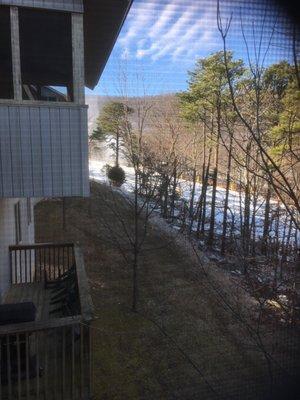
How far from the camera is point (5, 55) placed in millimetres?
2430

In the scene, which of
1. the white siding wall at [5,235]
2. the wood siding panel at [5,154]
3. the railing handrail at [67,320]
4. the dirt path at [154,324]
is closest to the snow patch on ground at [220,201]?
the dirt path at [154,324]

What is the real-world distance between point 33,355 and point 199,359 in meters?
1.22

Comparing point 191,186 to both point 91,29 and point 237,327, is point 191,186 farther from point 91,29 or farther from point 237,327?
point 91,29

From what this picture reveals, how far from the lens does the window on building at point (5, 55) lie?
1.76 meters

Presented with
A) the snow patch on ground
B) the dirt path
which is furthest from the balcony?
the snow patch on ground

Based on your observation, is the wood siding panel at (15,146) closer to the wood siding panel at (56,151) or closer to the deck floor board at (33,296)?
the wood siding panel at (56,151)

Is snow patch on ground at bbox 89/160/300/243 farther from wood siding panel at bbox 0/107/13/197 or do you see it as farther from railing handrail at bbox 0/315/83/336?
railing handrail at bbox 0/315/83/336

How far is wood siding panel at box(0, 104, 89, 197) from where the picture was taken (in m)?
1.65

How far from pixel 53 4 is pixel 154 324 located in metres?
2.74

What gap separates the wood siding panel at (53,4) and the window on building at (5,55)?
0.06m

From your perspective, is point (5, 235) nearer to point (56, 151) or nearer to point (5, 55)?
point (5, 55)

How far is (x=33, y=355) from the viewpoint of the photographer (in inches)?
75.8

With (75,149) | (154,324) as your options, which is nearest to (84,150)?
(75,149)

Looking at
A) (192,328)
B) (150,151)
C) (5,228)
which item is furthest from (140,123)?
(192,328)
